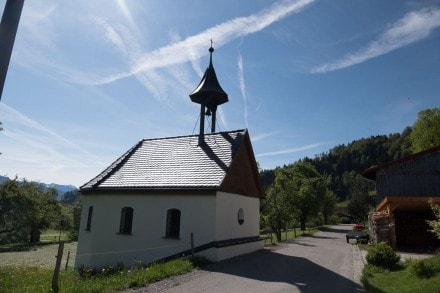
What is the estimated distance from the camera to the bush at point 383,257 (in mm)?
12438

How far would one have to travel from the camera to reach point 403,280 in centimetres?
998

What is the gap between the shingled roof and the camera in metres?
Answer: 17.1

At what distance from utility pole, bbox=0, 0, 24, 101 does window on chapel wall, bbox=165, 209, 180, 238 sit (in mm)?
12646

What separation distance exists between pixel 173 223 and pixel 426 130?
47122 mm

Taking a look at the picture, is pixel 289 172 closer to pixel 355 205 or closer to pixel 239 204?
pixel 355 205

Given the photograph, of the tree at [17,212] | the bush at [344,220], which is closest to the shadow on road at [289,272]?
the tree at [17,212]

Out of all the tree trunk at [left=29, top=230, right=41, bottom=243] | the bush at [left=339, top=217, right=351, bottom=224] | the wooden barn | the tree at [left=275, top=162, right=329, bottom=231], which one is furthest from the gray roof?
the bush at [left=339, top=217, right=351, bottom=224]

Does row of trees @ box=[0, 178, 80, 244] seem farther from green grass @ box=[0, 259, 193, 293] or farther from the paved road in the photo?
the paved road

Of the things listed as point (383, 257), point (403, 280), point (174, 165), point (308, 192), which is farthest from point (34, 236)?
point (403, 280)

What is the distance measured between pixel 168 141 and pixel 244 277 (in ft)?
41.8

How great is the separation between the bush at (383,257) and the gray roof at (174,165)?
281 inches

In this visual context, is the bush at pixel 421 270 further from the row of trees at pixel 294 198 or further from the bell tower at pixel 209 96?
the row of trees at pixel 294 198

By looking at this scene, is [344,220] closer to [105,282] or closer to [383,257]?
[383,257]

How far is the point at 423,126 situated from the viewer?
5047 cm
